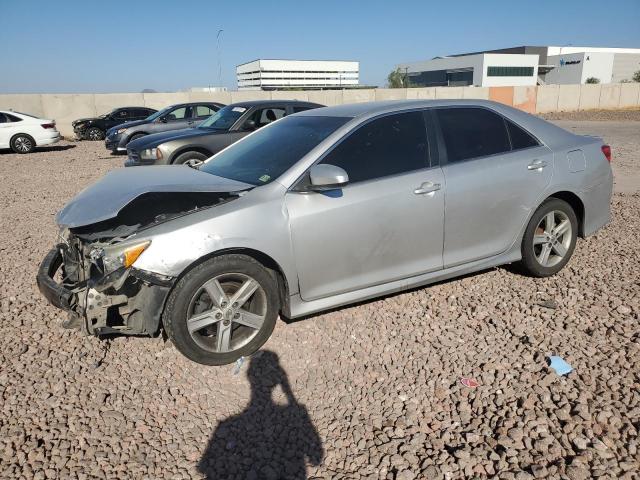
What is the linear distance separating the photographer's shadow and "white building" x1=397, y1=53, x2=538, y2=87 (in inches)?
4088

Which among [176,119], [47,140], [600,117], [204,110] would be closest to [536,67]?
[600,117]

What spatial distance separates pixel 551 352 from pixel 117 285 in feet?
9.50

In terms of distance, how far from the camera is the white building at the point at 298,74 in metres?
132

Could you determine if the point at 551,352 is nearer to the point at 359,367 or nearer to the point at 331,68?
the point at 359,367

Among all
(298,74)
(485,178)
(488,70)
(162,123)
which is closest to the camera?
(485,178)

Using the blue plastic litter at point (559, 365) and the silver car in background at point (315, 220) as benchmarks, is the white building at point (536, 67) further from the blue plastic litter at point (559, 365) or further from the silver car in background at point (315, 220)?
the blue plastic litter at point (559, 365)

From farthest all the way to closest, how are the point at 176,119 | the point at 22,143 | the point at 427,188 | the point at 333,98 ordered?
the point at 333,98
the point at 22,143
the point at 176,119
the point at 427,188

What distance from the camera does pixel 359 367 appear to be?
329 cm

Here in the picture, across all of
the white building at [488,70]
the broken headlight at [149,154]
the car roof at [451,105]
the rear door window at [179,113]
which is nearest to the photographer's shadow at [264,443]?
the car roof at [451,105]

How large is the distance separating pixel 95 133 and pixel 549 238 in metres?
21.2

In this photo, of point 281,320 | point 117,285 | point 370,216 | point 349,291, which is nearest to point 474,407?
point 349,291

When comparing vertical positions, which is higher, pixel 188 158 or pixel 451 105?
pixel 451 105

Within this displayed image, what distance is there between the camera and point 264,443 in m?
2.62

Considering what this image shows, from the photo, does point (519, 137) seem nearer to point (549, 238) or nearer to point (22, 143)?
point (549, 238)
